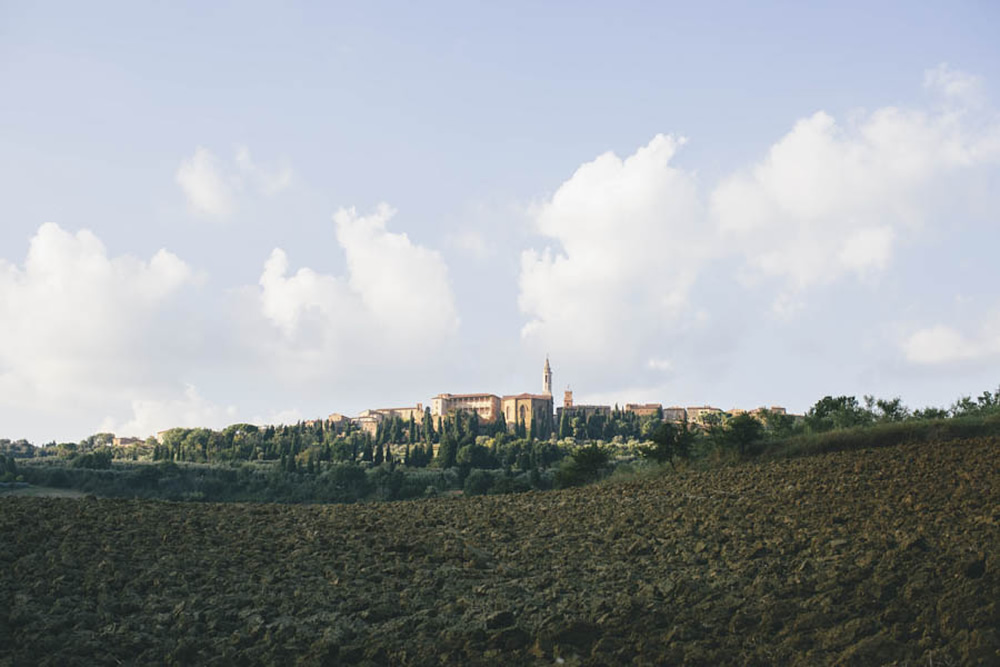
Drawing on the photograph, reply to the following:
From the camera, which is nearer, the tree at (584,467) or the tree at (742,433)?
the tree at (742,433)

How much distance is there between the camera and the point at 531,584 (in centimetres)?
924

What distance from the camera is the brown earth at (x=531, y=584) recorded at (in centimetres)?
718

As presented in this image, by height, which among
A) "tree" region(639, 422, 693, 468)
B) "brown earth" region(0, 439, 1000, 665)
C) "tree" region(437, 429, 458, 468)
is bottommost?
"tree" region(437, 429, 458, 468)

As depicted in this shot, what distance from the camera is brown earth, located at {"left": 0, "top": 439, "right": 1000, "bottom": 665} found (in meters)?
7.18

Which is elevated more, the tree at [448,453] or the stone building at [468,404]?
the stone building at [468,404]

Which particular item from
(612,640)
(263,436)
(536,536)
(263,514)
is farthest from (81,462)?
(612,640)

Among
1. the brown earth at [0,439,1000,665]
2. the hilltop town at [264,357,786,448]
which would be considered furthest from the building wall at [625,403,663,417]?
the brown earth at [0,439,1000,665]

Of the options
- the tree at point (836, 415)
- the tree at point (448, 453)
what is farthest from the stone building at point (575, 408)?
the tree at point (836, 415)

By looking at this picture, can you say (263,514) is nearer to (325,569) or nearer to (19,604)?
(325,569)

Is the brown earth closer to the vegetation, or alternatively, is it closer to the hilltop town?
the vegetation

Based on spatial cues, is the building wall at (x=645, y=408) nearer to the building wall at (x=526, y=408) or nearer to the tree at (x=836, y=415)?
the building wall at (x=526, y=408)

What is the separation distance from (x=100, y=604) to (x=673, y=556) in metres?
7.46

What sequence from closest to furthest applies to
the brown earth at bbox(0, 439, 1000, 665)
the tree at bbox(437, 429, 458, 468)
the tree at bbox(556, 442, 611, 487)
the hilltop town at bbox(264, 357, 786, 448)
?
the brown earth at bbox(0, 439, 1000, 665) < the tree at bbox(556, 442, 611, 487) < the tree at bbox(437, 429, 458, 468) < the hilltop town at bbox(264, 357, 786, 448)

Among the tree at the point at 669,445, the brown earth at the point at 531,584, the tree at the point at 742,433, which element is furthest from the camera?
the tree at the point at 669,445
